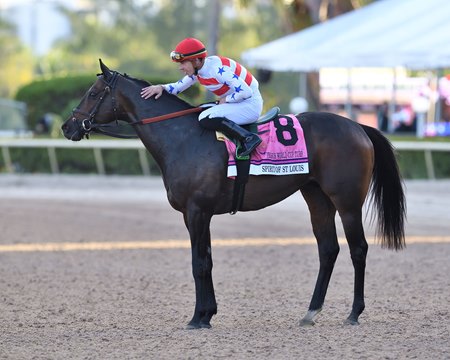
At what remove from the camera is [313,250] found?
1207 cm

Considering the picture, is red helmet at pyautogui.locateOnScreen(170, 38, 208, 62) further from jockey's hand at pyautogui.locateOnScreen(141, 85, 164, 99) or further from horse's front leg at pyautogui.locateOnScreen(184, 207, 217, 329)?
horse's front leg at pyautogui.locateOnScreen(184, 207, 217, 329)

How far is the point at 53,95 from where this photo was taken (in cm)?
2594

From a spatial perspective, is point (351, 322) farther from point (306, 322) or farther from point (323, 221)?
point (323, 221)

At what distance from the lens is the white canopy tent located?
714 inches

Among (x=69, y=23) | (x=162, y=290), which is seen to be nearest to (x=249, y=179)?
(x=162, y=290)

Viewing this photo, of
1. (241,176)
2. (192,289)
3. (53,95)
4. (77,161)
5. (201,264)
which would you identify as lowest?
(192,289)

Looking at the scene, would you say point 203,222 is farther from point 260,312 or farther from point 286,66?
point 286,66

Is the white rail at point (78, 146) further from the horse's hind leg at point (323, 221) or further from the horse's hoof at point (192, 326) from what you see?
the horse's hoof at point (192, 326)

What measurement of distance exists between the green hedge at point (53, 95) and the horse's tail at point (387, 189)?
676 inches

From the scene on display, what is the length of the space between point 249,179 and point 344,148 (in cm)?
75

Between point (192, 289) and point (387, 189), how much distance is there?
83.9 inches

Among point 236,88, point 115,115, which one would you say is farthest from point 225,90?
point 115,115

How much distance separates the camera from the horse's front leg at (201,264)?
752cm

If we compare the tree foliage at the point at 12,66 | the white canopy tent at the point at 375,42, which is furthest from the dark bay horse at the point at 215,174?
the tree foliage at the point at 12,66
